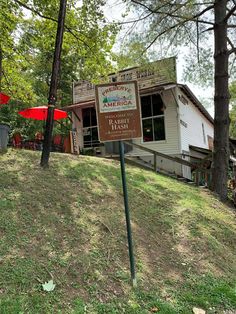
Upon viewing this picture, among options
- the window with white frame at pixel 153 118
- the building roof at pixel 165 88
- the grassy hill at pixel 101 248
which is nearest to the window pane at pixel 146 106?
the window with white frame at pixel 153 118

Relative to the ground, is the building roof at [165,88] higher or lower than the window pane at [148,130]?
higher

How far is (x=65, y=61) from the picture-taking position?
23281 mm

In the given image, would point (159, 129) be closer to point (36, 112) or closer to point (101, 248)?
point (36, 112)

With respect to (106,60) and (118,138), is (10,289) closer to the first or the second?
(118,138)

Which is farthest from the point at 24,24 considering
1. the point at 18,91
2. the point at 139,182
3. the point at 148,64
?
the point at 139,182

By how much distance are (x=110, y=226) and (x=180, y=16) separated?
788 cm

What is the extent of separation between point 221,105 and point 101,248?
6.98 m

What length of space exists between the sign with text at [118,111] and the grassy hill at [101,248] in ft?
5.38

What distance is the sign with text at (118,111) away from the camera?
3.91 m

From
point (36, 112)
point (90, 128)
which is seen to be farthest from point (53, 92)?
point (90, 128)

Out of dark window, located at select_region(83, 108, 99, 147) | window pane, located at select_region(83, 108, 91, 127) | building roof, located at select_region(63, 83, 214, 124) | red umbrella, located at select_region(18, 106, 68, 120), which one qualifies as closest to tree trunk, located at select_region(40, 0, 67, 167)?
red umbrella, located at select_region(18, 106, 68, 120)

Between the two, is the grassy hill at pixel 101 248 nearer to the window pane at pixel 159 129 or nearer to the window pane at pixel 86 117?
the window pane at pixel 159 129

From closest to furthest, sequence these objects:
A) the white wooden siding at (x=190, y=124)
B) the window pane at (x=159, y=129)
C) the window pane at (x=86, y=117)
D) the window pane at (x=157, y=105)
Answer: the window pane at (x=159, y=129), the window pane at (x=157, y=105), the white wooden siding at (x=190, y=124), the window pane at (x=86, y=117)

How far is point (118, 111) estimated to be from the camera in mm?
3934
